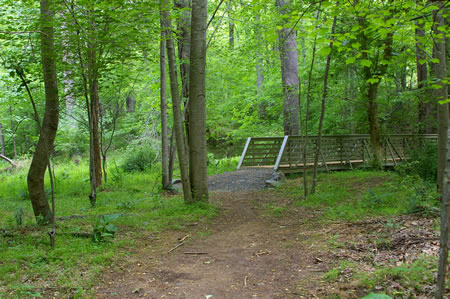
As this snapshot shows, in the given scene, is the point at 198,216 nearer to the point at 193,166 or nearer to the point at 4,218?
the point at 193,166

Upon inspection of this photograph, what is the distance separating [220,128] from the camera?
1694cm

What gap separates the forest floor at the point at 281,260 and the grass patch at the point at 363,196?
1.27 ft

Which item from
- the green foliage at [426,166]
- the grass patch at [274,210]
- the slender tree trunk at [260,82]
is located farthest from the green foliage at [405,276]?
the slender tree trunk at [260,82]

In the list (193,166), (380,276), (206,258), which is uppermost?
(193,166)

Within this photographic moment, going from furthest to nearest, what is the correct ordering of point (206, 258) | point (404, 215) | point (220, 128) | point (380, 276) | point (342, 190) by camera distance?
point (220, 128) → point (342, 190) → point (404, 215) → point (206, 258) → point (380, 276)

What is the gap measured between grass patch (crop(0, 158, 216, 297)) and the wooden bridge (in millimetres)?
4422

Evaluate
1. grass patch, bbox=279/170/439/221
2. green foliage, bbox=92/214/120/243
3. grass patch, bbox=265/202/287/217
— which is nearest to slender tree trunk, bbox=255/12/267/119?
grass patch, bbox=279/170/439/221

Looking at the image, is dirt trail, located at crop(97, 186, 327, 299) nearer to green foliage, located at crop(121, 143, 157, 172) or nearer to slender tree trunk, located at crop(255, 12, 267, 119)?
green foliage, located at crop(121, 143, 157, 172)

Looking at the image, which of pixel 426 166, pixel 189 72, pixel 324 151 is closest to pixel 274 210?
pixel 189 72

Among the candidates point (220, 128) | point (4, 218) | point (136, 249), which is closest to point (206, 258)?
point (136, 249)

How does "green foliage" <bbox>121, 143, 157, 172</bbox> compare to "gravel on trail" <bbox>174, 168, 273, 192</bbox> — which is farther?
"green foliage" <bbox>121, 143, 157, 172</bbox>

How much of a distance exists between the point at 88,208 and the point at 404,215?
601 cm

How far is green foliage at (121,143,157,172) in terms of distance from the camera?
1330 cm

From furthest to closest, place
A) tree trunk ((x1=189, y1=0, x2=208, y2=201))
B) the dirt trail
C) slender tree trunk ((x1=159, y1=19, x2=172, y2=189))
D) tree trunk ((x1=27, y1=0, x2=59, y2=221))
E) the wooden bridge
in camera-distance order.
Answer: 1. the wooden bridge
2. slender tree trunk ((x1=159, y1=19, x2=172, y2=189))
3. tree trunk ((x1=189, y1=0, x2=208, y2=201))
4. tree trunk ((x1=27, y1=0, x2=59, y2=221))
5. the dirt trail
